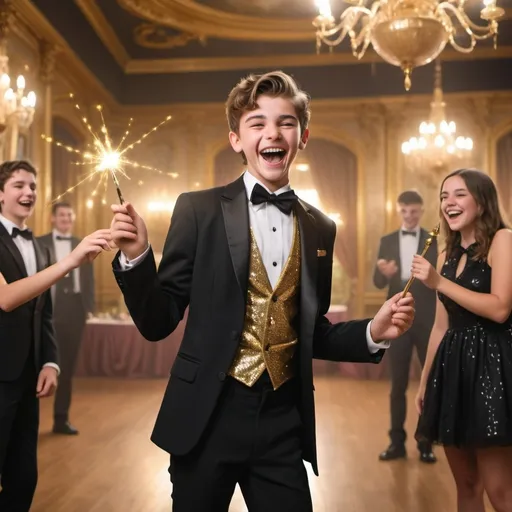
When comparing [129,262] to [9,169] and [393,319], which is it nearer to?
[393,319]

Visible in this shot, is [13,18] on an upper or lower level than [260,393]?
upper

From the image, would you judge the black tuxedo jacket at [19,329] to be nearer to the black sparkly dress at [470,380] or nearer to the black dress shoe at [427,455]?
the black sparkly dress at [470,380]

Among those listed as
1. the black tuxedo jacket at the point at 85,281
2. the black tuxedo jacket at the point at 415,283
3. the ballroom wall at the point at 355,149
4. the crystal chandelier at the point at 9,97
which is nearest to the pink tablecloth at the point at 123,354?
the ballroom wall at the point at 355,149

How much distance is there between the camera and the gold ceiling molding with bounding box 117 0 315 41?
6.05 meters

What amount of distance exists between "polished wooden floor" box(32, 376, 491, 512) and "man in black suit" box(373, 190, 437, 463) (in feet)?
0.51

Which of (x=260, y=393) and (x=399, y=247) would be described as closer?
(x=260, y=393)

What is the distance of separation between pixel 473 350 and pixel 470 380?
0.33 ft

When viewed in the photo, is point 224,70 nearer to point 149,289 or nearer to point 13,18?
point 13,18

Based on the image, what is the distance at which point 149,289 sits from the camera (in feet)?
4.35

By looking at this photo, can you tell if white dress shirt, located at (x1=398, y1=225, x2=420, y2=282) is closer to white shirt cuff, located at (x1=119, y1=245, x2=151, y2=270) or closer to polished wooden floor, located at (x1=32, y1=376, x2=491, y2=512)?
polished wooden floor, located at (x1=32, y1=376, x2=491, y2=512)

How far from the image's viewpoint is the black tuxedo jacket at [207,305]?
1396mm

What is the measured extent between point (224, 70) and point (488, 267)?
5915mm

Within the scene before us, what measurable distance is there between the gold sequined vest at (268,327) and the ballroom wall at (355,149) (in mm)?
5978

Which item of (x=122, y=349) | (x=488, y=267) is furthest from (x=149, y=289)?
(x=122, y=349)
